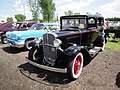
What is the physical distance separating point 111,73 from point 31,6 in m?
24.4

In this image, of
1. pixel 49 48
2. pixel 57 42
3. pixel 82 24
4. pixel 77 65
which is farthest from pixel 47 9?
pixel 77 65

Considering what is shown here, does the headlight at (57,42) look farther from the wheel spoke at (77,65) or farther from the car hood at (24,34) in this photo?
the car hood at (24,34)

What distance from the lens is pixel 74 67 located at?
4.49 meters

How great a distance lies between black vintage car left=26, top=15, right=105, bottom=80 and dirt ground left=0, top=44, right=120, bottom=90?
31cm

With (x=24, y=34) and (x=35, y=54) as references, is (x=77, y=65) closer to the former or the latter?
(x=35, y=54)

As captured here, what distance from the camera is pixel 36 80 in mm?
4355

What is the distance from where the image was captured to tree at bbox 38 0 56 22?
80.5 ft

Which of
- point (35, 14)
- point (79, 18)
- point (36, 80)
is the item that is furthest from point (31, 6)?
point (36, 80)

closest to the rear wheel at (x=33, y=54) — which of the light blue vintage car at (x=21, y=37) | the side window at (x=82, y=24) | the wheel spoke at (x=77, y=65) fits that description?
the wheel spoke at (x=77, y=65)

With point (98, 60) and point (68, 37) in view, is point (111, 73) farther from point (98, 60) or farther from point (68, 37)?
point (68, 37)

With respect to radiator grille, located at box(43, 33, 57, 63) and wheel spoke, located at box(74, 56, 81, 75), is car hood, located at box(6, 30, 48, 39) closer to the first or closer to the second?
radiator grille, located at box(43, 33, 57, 63)

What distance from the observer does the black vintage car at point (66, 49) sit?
4382mm

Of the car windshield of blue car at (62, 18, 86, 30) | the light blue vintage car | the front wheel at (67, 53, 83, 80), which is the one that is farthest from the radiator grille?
the light blue vintage car

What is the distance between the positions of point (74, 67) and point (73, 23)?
233 centimetres
